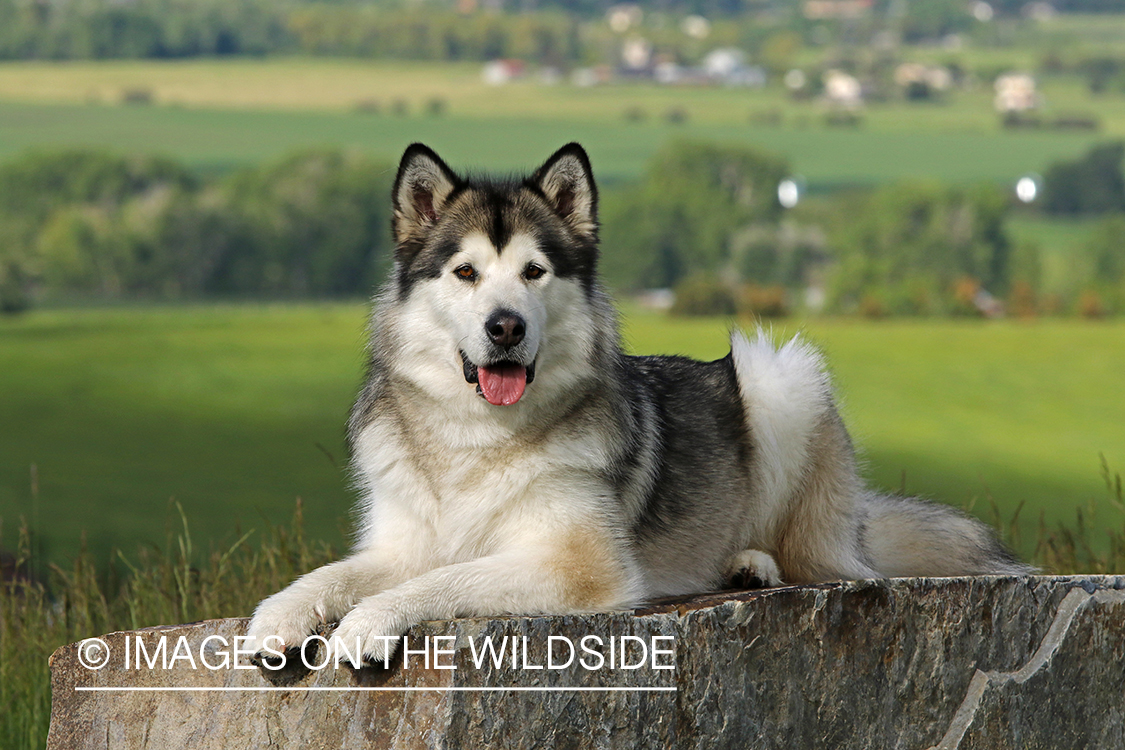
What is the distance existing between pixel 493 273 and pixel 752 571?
1.67 metres

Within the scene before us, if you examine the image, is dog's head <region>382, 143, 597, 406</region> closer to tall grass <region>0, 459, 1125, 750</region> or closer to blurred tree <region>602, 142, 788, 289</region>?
tall grass <region>0, 459, 1125, 750</region>

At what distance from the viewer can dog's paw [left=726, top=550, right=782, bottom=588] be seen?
462cm

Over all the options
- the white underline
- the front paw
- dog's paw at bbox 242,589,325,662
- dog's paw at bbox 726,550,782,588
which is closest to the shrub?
dog's paw at bbox 726,550,782,588

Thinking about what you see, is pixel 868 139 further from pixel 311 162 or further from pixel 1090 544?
pixel 1090 544

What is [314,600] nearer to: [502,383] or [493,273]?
[502,383]

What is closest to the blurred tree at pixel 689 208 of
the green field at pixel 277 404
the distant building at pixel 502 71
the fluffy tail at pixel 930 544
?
the green field at pixel 277 404

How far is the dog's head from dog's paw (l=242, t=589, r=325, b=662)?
86 cm

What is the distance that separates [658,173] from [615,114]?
10.1ft

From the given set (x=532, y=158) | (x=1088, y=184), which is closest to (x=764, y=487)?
(x=532, y=158)

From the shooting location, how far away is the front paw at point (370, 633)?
11.8 ft

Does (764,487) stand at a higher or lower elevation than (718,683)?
higher

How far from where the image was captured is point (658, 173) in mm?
25922

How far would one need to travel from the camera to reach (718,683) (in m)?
4.02

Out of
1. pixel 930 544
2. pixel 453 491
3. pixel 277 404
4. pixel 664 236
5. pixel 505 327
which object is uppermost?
pixel 505 327
